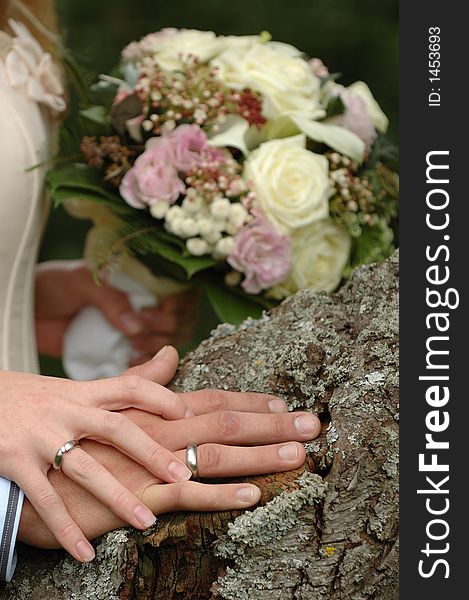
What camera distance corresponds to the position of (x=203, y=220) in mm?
1855

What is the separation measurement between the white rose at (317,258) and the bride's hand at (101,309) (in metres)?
0.42

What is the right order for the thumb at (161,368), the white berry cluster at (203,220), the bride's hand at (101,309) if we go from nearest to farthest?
the thumb at (161,368)
the white berry cluster at (203,220)
the bride's hand at (101,309)

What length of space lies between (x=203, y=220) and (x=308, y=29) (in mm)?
3317

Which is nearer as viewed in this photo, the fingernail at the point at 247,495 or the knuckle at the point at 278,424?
the fingernail at the point at 247,495

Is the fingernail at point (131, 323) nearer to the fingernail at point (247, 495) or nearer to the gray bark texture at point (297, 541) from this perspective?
the gray bark texture at point (297, 541)

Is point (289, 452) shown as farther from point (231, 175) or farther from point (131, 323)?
point (131, 323)

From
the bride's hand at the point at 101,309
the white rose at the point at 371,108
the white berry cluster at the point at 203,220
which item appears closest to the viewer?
the white berry cluster at the point at 203,220

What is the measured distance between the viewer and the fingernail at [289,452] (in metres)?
1.18

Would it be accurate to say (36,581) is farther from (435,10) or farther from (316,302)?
(435,10)

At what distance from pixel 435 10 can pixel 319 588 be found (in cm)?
91

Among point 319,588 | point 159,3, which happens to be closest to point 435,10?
point 319,588

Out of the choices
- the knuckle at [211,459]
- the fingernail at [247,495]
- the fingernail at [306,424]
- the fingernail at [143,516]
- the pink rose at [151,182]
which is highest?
the pink rose at [151,182]

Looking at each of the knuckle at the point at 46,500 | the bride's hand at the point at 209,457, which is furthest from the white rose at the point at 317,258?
the knuckle at the point at 46,500

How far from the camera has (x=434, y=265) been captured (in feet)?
4.09
